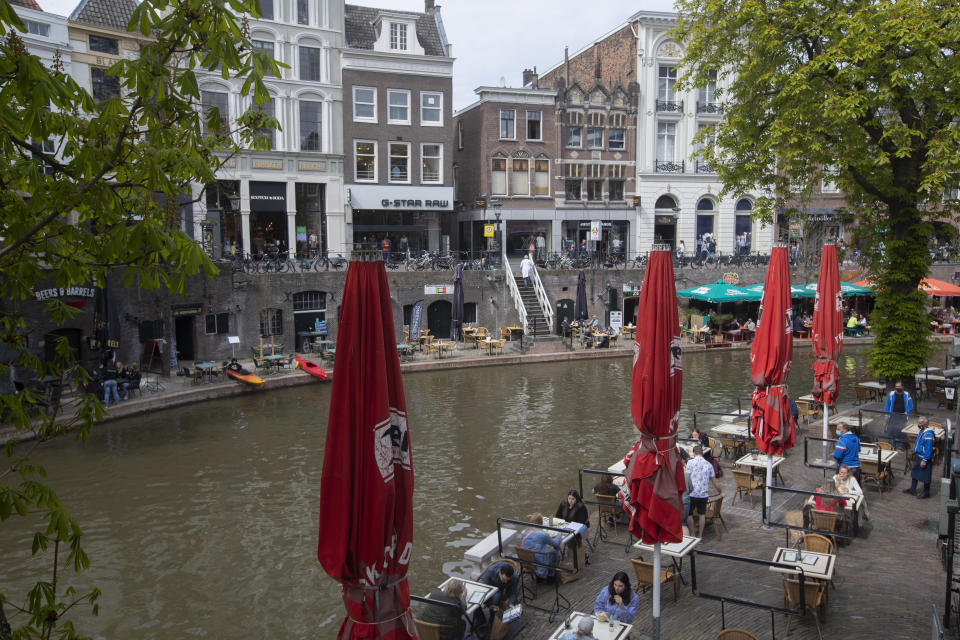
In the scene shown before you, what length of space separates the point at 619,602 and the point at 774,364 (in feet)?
15.2

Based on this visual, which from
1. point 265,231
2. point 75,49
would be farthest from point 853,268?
point 75,49

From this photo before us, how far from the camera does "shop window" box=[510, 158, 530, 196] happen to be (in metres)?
39.0

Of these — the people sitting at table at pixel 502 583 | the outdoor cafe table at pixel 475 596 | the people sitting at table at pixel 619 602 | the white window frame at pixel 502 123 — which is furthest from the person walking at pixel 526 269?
the people sitting at table at pixel 619 602

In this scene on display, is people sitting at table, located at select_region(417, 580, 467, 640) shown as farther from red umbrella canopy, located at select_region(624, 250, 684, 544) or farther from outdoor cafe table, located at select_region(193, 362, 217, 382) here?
outdoor cafe table, located at select_region(193, 362, 217, 382)

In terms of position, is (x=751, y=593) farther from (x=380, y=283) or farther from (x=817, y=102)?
(x=817, y=102)

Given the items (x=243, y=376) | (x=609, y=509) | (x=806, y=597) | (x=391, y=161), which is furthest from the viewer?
(x=391, y=161)

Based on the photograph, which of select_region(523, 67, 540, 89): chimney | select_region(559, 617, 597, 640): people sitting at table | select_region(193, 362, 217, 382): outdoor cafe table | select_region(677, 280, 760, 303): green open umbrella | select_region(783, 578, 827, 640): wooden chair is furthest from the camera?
select_region(523, 67, 540, 89): chimney

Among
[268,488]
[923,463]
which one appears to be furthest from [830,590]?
[268,488]

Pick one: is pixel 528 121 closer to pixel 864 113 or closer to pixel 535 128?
pixel 535 128

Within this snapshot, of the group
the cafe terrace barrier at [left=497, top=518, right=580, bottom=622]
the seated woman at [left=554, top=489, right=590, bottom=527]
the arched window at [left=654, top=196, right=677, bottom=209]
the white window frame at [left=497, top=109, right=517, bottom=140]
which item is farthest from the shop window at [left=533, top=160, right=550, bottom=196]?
the cafe terrace barrier at [left=497, top=518, right=580, bottom=622]

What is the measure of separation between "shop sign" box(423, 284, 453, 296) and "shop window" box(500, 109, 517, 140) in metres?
11.0

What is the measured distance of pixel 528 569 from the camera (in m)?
9.56

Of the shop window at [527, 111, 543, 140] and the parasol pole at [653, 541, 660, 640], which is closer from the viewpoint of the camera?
the parasol pole at [653, 541, 660, 640]

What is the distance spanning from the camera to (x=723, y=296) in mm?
31453
